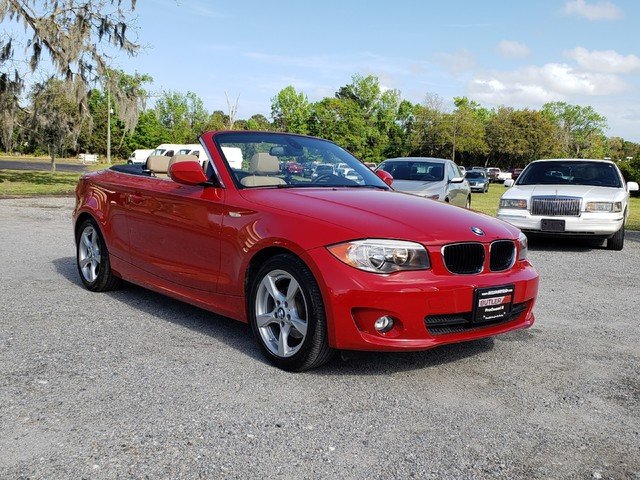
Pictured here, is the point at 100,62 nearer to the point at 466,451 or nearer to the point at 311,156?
the point at 311,156

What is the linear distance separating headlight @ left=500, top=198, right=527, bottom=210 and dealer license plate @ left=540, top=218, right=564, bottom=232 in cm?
41

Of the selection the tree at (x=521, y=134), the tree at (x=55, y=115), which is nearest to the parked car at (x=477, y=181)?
the tree at (x=55, y=115)

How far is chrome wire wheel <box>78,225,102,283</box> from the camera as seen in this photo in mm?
6543

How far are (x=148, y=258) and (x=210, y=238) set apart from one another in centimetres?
101

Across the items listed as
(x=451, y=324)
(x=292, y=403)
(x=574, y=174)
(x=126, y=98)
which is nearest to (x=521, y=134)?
(x=126, y=98)

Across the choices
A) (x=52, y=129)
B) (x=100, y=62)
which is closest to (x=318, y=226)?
(x=100, y=62)

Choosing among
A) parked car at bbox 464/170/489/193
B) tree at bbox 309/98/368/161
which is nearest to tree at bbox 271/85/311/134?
tree at bbox 309/98/368/161

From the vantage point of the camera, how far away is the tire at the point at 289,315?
13.3 feet

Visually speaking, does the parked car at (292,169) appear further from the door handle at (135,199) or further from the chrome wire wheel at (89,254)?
the chrome wire wheel at (89,254)

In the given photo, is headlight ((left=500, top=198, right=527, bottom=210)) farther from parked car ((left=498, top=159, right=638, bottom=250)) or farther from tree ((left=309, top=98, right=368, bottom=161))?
tree ((left=309, top=98, right=368, bottom=161))

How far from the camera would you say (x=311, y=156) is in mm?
5535

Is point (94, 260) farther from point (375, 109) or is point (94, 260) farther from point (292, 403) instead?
point (375, 109)

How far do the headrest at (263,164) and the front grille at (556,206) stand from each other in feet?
22.6

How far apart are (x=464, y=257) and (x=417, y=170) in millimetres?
10454
